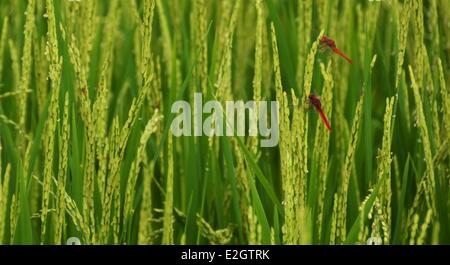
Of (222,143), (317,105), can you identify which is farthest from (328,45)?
(222,143)

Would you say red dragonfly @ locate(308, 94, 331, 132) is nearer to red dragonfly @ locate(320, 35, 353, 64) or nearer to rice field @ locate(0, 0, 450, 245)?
rice field @ locate(0, 0, 450, 245)

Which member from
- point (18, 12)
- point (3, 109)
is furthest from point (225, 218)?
point (18, 12)

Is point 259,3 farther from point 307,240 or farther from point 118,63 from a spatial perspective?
point 118,63

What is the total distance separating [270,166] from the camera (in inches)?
72.5

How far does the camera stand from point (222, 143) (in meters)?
1.57

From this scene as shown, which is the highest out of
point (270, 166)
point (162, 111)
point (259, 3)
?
point (259, 3)

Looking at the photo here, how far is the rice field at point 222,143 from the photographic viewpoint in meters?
1.32

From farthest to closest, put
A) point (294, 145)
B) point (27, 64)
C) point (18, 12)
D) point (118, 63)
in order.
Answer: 1. point (118, 63)
2. point (18, 12)
3. point (27, 64)
4. point (294, 145)

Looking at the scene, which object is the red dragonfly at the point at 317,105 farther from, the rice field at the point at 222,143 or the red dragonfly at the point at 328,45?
the red dragonfly at the point at 328,45

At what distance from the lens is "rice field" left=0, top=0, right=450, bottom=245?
132 centimetres

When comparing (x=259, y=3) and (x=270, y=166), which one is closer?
(x=259, y=3)

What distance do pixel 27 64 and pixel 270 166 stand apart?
61 cm
